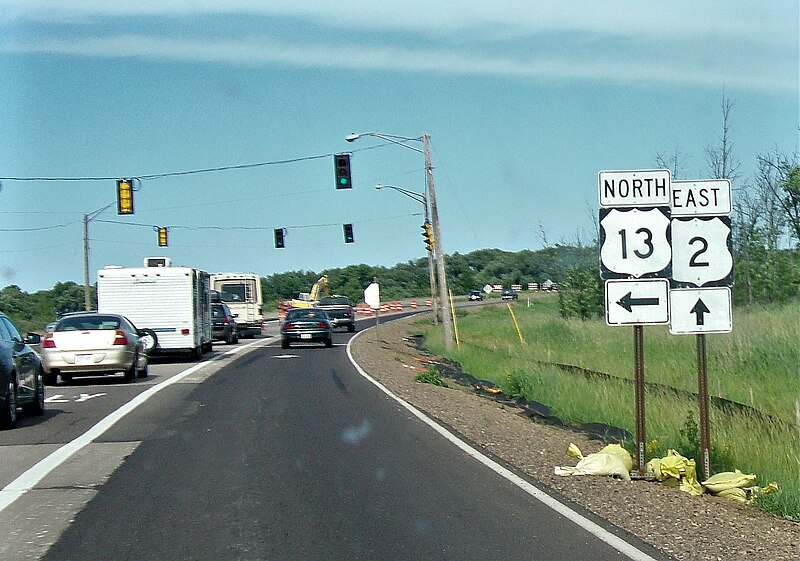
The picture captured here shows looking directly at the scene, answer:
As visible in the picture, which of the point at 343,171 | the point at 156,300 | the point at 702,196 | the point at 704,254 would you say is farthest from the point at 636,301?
the point at 343,171

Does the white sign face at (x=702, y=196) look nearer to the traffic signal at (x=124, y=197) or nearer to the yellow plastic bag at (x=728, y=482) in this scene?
the yellow plastic bag at (x=728, y=482)

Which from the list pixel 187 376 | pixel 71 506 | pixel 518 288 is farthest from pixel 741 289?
pixel 518 288

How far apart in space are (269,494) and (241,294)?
132ft

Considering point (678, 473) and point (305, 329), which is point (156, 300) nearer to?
point (305, 329)

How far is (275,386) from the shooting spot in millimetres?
21391

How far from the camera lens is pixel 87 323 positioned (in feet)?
75.8

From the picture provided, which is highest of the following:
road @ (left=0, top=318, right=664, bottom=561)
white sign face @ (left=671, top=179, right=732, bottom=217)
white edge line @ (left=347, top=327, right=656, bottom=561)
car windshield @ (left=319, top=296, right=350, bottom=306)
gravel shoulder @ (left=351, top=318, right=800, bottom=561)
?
white sign face @ (left=671, top=179, right=732, bottom=217)

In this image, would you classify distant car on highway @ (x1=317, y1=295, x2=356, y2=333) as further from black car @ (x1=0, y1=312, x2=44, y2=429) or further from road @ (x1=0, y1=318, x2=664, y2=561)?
black car @ (x1=0, y1=312, x2=44, y2=429)

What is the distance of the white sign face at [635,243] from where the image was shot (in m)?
10.5

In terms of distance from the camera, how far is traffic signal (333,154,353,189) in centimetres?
3434

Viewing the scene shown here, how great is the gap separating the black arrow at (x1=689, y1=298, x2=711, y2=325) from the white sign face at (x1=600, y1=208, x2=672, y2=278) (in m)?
0.43

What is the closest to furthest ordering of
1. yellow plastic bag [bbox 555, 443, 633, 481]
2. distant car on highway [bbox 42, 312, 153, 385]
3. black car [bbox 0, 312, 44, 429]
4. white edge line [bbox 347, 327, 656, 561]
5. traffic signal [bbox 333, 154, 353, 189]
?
white edge line [bbox 347, 327, 656, 561] < yellow plastic bag [bbox 555, 443, 633, 481] < black car [bbox 0, 312, 44, 429] < distant car on highway [bbox 42, 312, 153, 385] < traffic signal [bbox 333, 154, 353, 189]

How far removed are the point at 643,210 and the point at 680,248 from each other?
0.53 metres

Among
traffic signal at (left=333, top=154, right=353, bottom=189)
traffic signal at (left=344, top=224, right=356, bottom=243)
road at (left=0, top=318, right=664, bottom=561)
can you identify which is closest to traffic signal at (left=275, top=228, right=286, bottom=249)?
traffic signal at (left=344, top=224, right=356, bottom=243)
